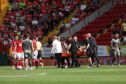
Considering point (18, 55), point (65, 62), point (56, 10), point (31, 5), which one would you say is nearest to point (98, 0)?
point (56, 10)

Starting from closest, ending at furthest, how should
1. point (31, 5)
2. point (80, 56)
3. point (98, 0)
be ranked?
point (80, 56)
point (98, 0)
point (31, 5)

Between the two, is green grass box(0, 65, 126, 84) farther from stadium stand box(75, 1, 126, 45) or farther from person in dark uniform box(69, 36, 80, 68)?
stadium stand box(75, 1, 126, 45)

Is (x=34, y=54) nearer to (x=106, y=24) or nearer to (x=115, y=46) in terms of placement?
(x=115, y=46)

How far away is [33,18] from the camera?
47.5 m

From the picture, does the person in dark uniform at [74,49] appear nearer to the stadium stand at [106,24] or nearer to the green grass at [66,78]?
the stadium stand at [106,24]

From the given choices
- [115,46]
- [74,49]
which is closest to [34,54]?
[74,49]

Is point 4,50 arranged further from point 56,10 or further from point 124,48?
point 124,48

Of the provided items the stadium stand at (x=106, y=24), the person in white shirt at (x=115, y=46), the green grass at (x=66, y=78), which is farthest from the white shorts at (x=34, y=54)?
the green grass at (x=66, y=78)

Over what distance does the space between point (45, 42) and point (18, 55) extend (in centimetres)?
1264

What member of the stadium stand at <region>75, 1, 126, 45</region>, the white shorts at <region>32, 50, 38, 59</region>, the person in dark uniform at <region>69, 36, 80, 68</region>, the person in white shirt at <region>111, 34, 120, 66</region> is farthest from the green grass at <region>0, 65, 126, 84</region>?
the stadium stand at <region>75, 1, 126, 45</region>

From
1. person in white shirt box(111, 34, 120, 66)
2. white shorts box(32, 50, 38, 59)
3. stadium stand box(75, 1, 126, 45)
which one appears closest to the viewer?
white shorts box(32, 50, 38, 59)

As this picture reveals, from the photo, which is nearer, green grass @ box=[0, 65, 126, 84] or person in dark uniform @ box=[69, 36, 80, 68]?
green grass @ box=[0, 65, 126, 84]

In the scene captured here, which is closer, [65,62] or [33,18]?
[65,62]

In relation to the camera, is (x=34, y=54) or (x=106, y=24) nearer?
(x=34, y=54)
